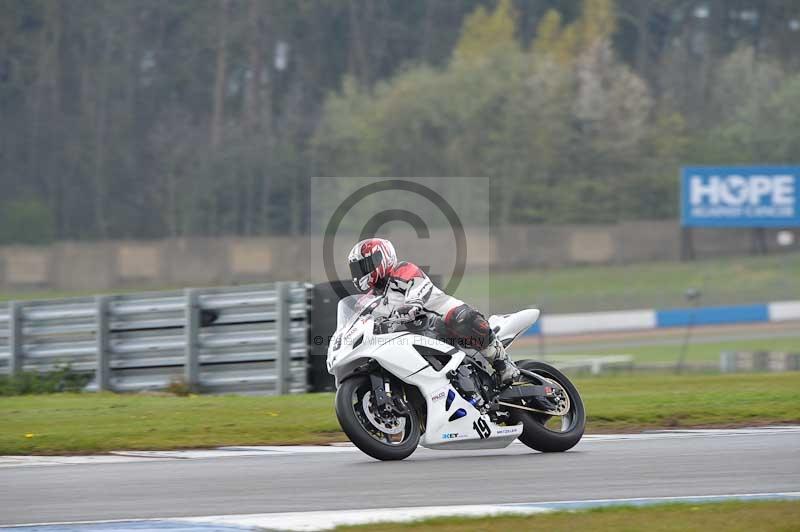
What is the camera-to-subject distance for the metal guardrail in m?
16.1

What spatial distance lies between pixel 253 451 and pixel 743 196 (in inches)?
1546

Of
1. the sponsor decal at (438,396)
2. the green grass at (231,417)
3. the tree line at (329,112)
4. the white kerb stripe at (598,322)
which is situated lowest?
the white kerb stripe at (598,322)

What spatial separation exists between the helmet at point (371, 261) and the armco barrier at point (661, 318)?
1156 inches

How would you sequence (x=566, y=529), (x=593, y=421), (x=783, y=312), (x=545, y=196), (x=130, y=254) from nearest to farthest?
(x=566, y=529) → (x=593, y=421) → (x=783, y=312) → (x=130, y=254) → (x=545, y=196)

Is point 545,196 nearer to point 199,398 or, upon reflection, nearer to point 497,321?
point 199,398

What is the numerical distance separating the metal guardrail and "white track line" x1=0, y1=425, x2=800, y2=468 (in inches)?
203

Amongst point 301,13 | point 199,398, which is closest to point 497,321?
point 199,398

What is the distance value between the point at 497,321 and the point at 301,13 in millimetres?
64900

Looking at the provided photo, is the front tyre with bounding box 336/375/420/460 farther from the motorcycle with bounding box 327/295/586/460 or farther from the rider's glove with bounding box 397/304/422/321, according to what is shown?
the rider's glove with bounding box 397/304/422/321

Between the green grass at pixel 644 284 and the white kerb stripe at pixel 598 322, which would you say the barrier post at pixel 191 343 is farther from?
the green grass at pixel 644 284

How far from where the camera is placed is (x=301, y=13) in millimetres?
73125

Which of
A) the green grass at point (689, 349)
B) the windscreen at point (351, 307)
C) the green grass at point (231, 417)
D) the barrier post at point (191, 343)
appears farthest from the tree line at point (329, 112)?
the windscreen at point (351, 307)

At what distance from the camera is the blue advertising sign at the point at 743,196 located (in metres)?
47.1

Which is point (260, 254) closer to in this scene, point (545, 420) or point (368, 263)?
point (545, 420)
